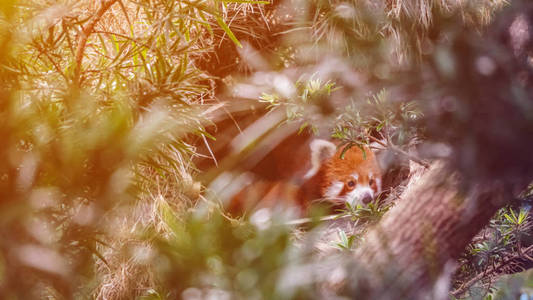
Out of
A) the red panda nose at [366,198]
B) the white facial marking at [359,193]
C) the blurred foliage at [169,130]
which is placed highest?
the blurred foliage at [169,130]

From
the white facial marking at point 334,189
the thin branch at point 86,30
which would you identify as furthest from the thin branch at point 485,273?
the thin branch at point 86,30

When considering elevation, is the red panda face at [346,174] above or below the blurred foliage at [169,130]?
below

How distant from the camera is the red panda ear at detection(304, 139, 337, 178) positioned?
1.18m

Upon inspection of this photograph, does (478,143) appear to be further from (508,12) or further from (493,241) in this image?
(493,241)

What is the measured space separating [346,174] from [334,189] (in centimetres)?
6

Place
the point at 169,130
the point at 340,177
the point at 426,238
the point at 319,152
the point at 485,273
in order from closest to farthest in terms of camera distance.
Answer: the point at 426,238
the point at 169,130
the point at 485,273
the point at 319,152
the point at 340,177

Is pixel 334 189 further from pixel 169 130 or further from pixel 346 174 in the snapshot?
pixel 169 130

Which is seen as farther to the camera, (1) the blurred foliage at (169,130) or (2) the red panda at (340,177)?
(2) the red panda at (340,177)

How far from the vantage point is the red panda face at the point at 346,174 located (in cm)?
122

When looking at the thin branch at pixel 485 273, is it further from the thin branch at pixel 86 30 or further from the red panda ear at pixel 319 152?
the thin branch at pixel 86 30

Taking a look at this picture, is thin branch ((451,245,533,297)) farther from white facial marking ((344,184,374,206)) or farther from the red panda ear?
the red panda ear

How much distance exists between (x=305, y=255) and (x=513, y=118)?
209 mm

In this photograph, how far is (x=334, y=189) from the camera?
131 cm

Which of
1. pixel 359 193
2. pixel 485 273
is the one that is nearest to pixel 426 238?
pixel 485 273
